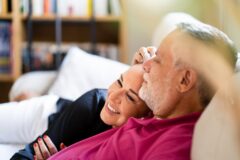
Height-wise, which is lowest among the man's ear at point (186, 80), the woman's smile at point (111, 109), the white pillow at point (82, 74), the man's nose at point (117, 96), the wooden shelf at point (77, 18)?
the white pillow at point (82, 74)

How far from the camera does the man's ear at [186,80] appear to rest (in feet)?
2.94

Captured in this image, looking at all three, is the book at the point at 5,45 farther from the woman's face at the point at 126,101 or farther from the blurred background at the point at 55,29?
the woman's face at the point at 126,101

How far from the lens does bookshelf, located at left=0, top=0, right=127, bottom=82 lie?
2.63 metres

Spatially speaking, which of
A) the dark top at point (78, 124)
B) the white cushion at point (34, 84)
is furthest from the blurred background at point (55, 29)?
the dark top at point (78, 124)

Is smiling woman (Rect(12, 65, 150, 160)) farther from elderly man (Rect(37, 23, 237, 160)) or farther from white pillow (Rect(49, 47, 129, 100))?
white pillow (Rect(49, 47, 129, 100))

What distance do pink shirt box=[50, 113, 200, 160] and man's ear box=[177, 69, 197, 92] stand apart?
0.20 feet

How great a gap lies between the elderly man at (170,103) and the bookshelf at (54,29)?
1.65 meters

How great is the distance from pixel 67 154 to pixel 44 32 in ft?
6.26

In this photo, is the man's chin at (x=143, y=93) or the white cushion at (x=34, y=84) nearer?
the man's chin at (x=143, y=93)

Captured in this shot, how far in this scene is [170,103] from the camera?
96cm

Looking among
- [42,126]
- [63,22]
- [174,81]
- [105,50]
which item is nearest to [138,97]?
[174,81]

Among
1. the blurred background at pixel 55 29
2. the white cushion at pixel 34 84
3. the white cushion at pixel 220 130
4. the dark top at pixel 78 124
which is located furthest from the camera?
the blurred background at pixel 55 29

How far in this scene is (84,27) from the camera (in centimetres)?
290

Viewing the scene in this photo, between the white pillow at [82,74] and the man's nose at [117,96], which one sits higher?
the man's nose at [117,96]
